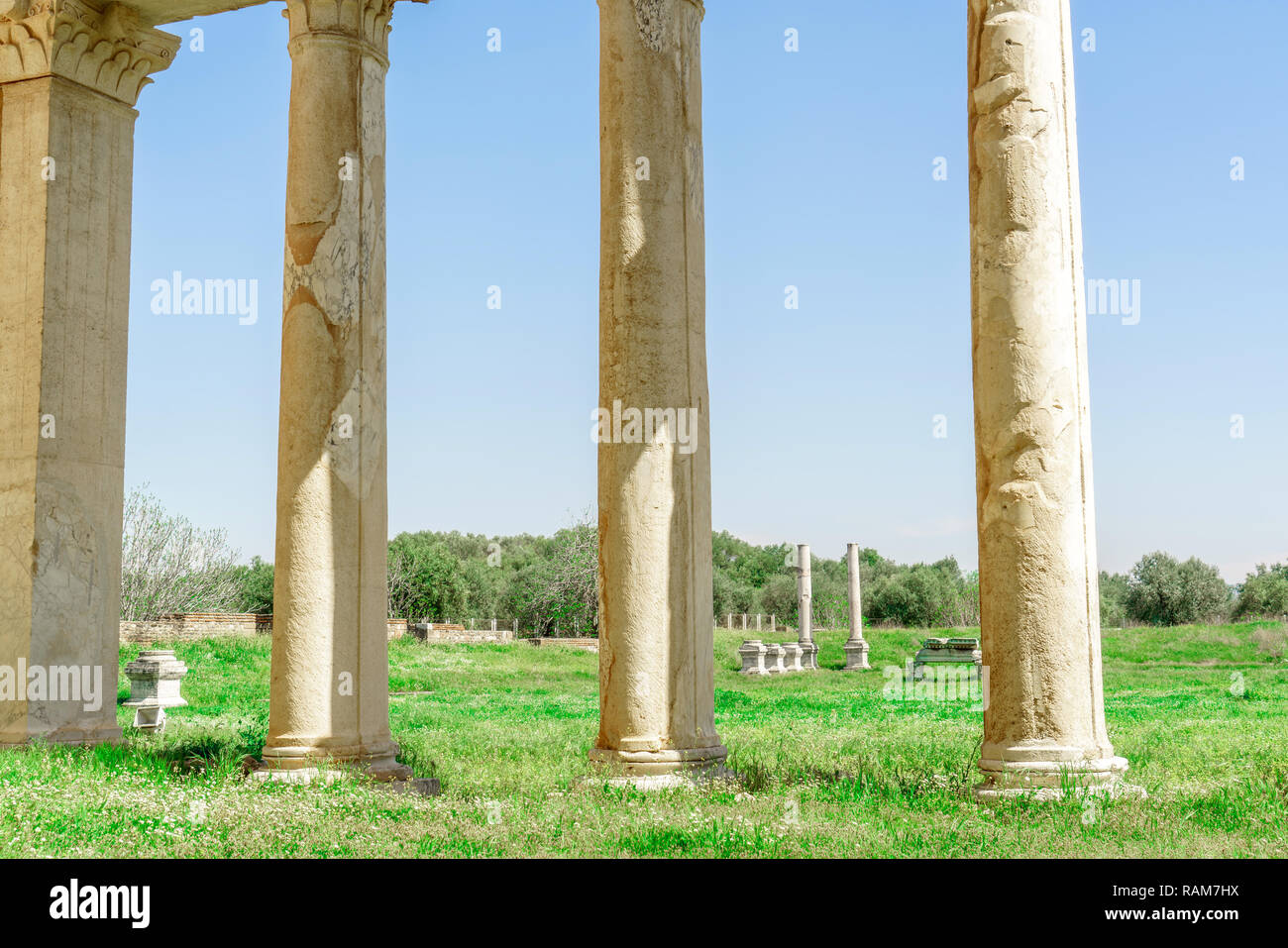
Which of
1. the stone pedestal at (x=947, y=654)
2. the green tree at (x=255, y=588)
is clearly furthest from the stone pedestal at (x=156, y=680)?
the green tree at (x=255, y=588)

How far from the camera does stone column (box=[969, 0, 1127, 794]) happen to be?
20.5 meters

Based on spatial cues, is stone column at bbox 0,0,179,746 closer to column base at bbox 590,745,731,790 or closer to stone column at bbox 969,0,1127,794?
column base at bbox 590,745,731,790

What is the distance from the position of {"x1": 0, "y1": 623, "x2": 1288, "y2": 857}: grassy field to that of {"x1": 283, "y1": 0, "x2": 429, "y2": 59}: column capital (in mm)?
17283

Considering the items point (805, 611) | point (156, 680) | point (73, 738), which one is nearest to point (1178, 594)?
point (805, 611)

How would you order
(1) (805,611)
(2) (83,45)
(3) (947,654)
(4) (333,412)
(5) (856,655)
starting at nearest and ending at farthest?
(4) (333,412), (2) (83,45), (3) (947,654), (5) (856,655), (1) (805,611)

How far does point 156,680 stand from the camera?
4606 centimetres

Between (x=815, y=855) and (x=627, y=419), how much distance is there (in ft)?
32.2

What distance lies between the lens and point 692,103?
85.1 feet

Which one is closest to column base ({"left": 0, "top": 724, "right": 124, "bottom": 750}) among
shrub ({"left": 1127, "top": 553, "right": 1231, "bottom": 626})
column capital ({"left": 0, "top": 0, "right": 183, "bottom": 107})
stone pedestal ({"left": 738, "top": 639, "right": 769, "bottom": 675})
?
column capital ({"left": 0, "top": 0, "right": 183, "bottom": 107})

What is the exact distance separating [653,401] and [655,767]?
7102mm

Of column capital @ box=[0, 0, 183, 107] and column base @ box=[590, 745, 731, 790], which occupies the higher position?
column capital @ box=[0, 0, 183, 107]

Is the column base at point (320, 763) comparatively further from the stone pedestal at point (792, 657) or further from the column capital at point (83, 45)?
the stone pedestal at point (792, 657)

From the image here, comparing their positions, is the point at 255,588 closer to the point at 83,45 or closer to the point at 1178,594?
the point at 1178,594

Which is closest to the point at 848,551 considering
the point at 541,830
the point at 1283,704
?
the point at 1283,704
